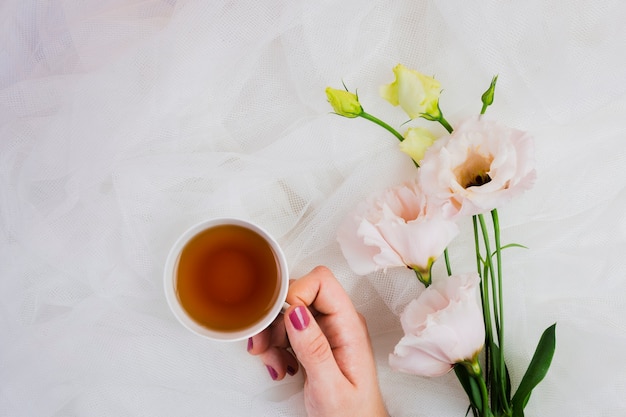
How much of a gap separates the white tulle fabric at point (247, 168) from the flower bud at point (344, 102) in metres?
0.09

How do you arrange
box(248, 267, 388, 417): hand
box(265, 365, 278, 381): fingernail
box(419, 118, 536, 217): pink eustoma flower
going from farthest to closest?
box(265, 365, 278, 381): fingernail, box(248, 267, 388, 417): hand, box(419, 118, 536, 217): pink eustoma flower

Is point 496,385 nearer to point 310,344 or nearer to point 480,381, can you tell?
point 480,381

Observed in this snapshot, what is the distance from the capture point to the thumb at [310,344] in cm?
76

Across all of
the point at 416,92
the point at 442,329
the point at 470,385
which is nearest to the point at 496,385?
the point at 470,385

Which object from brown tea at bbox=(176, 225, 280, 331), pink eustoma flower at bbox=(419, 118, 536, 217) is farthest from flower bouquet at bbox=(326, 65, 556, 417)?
brown tea at bbox=(176, 225, 280, 331)

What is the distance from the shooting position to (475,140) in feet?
2.34

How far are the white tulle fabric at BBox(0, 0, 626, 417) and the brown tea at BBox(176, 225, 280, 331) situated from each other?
49 mm

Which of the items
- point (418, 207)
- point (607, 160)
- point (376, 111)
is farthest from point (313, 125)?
point (607, 160)

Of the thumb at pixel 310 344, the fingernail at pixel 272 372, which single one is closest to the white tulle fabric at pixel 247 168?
the fingernail at pixel 272 372

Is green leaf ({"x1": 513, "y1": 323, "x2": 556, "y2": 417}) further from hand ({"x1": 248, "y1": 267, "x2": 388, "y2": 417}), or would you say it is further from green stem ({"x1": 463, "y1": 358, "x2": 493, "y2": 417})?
hand ({"x1": 248, "y1": 267, "x2": 388, "y2": 417})

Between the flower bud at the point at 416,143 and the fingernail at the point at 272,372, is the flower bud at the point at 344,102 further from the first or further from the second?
the fingernail at the point at 272,372

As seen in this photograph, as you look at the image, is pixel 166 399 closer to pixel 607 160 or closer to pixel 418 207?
pixel 418 207

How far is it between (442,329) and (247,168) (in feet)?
1.23

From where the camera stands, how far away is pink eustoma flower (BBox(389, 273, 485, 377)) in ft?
2.29
